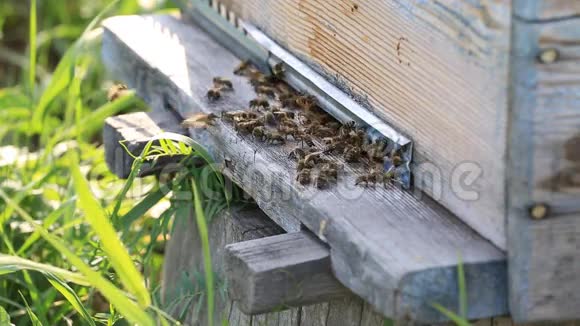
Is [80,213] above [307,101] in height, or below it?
below

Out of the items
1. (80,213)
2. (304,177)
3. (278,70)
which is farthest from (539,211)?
(80,213)

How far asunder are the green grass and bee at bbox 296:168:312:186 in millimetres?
251

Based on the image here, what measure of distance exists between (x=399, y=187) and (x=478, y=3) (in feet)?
1.83

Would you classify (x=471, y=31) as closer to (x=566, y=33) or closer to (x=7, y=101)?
(x=566, y=33)

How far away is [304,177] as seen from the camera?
2.31m

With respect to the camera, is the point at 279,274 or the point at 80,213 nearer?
the point at 279,274

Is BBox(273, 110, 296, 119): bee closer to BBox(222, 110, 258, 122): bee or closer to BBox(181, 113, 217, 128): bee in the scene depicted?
BBox(222, 110, 258, 122): bee

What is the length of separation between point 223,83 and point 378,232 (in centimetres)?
104

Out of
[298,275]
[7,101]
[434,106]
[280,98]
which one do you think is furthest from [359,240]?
[7,101]

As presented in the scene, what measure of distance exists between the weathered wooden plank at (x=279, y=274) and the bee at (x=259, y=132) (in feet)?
1.52

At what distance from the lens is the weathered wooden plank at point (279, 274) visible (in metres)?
2.09

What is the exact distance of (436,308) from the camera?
192 centimetres

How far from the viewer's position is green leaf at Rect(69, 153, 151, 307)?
189 centimetres

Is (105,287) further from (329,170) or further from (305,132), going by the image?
(305,132)
